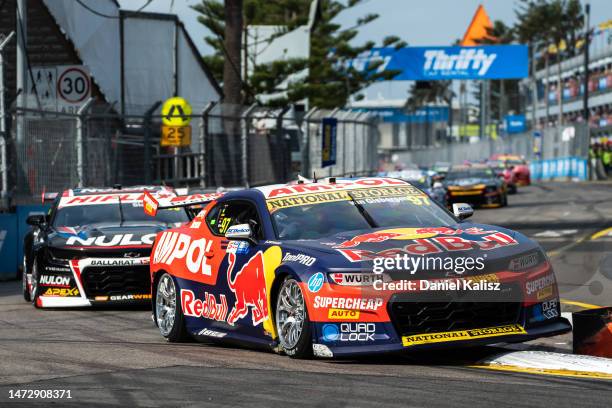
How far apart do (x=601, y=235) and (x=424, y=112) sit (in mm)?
165747

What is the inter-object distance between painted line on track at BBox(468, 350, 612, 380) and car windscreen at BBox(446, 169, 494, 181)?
30746mm

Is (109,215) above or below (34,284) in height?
above

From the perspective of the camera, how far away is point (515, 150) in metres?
91.0

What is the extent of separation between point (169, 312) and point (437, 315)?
335 cm

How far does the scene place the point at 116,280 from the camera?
553 inches

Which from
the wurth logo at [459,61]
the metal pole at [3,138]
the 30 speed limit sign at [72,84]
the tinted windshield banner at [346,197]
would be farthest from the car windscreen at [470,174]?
the wurth logo at [459,61]

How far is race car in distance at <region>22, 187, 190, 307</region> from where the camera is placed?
14.0 m

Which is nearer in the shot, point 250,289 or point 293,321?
point 293,321

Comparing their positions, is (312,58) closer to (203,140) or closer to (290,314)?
(203,140)

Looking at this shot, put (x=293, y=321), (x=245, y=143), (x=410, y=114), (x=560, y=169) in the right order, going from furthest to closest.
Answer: (x=410, y=114)
(x=560, y=169)
(x=245, y=143)
(x=293, y=321)

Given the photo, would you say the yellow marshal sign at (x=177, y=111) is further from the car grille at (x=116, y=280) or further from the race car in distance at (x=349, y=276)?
the race car in distance at (x=349, y=276)

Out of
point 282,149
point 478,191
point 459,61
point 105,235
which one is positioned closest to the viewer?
point 105,235

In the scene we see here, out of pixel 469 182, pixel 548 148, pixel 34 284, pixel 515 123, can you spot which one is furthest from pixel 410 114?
pixel 34 284

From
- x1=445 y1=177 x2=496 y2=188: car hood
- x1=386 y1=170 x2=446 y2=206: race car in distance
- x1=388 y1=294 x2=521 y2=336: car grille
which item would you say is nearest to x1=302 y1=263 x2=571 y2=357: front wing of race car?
x1=388 y1=294 x2=521 y2=336: car grille
